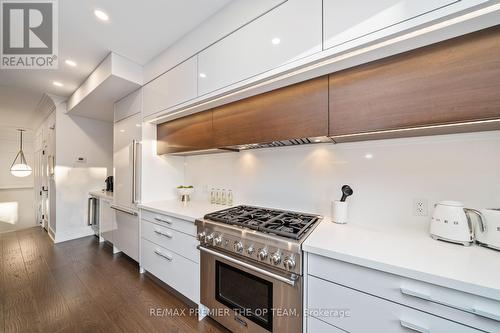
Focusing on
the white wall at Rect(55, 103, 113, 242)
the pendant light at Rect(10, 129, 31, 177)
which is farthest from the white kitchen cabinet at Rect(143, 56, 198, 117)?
the pendant light at Rect(10, 129, 31, 177)

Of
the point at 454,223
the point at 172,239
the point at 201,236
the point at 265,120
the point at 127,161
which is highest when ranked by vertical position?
the point at 265,120

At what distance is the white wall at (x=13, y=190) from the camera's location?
5.38 meters

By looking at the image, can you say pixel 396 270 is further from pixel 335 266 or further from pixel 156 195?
pixel 156 195

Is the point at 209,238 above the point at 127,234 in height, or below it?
above

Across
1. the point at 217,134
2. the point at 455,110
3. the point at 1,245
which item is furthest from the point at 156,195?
the point at 1,245

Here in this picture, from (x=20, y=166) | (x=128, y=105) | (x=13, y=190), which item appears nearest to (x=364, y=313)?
(x=128, y=105)

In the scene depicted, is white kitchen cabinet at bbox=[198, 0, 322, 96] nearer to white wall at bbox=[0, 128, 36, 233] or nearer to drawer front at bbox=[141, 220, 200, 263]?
drawer front at bbox=[141, 220, 200, 263]

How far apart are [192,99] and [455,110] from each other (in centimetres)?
179

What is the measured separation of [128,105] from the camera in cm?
262

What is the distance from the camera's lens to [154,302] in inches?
72.2

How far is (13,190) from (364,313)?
910cm

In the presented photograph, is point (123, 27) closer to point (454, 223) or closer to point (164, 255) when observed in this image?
point (164, 255)

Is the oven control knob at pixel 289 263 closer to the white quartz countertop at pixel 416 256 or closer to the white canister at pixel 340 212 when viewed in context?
the white quartz countertop at pixel 416 256

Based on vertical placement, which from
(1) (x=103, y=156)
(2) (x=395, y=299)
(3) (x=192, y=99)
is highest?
(3) (x=192, y=99)
